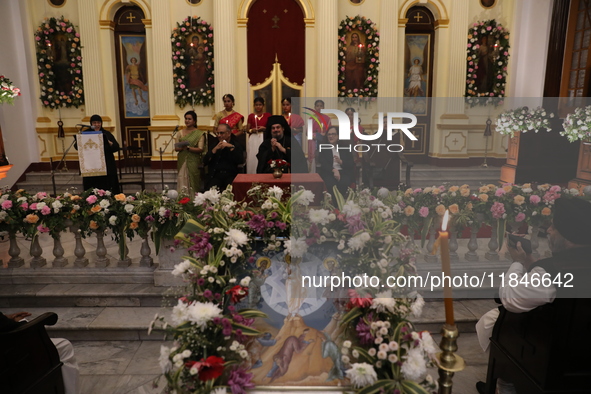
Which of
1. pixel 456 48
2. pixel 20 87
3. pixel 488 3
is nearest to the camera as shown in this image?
pixel 20 87

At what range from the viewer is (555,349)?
2.68 meters

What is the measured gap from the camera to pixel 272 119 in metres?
7.58

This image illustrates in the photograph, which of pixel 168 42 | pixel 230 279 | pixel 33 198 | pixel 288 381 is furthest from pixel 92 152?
pixel 288 381

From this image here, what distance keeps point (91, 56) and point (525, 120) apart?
9.72 m

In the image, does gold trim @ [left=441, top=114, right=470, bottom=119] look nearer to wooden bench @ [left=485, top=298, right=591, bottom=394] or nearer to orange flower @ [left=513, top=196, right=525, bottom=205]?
orange flower @ [left=513, top=196, right=525, bottom=205]

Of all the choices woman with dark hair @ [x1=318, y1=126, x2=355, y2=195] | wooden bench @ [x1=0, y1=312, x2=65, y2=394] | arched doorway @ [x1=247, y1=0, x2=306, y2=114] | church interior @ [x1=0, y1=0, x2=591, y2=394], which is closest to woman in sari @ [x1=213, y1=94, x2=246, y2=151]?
church interior @ [x1=0, y1=0, x2=591, y2=394]

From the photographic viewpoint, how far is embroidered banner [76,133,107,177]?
23.9 ft

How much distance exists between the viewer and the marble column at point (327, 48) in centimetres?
1027

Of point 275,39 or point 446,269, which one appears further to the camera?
point 275,39

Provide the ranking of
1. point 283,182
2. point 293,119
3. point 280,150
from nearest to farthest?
point 283,182 → point 280,150 → point 293,119

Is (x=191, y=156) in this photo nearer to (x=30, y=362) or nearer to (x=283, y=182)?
(x=283, y=182)

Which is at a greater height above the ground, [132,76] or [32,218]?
[132,76]

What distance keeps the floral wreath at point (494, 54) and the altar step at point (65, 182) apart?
7782 mm

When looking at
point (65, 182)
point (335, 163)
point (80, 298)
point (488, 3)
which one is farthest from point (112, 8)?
point (488, 3)
